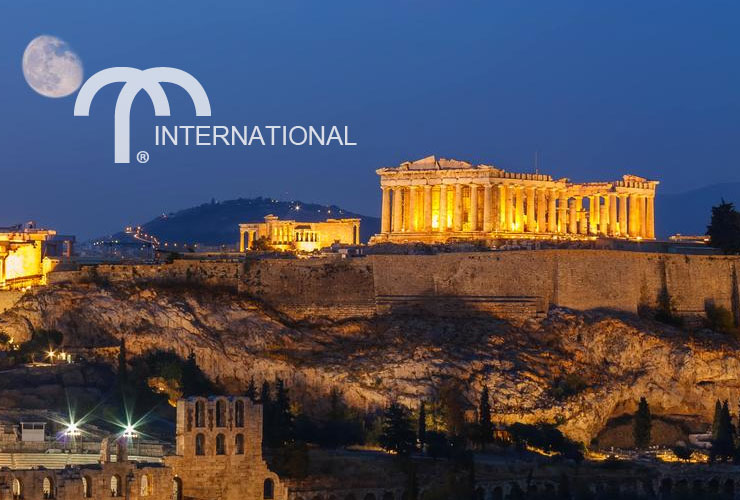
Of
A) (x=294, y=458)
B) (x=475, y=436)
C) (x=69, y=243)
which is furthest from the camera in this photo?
(x=69, y=243)

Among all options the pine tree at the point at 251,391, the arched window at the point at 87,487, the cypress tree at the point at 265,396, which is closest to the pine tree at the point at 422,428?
the cypress tree at the point at 265,396

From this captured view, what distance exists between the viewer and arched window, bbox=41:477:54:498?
5988 centimetres

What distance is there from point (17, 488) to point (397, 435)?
13.7 metres

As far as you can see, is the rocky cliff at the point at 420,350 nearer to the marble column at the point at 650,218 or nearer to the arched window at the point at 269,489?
the arched window at the point at 269,489

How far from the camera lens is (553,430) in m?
72.9

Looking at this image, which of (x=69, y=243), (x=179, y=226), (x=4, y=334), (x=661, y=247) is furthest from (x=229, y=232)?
(x=4, y=334)

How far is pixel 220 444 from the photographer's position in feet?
207

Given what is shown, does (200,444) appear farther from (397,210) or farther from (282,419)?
(397,210)

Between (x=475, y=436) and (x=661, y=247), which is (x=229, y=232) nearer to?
(x=661, y=247)

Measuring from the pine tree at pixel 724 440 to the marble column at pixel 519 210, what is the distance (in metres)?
21.7

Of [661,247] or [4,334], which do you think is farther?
[661,247]

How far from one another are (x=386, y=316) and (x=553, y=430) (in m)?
10.6

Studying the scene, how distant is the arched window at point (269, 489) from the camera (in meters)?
63.8

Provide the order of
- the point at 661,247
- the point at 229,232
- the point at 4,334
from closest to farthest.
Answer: the point at 4,334 < the point at 661,247 < the point at 229,232
